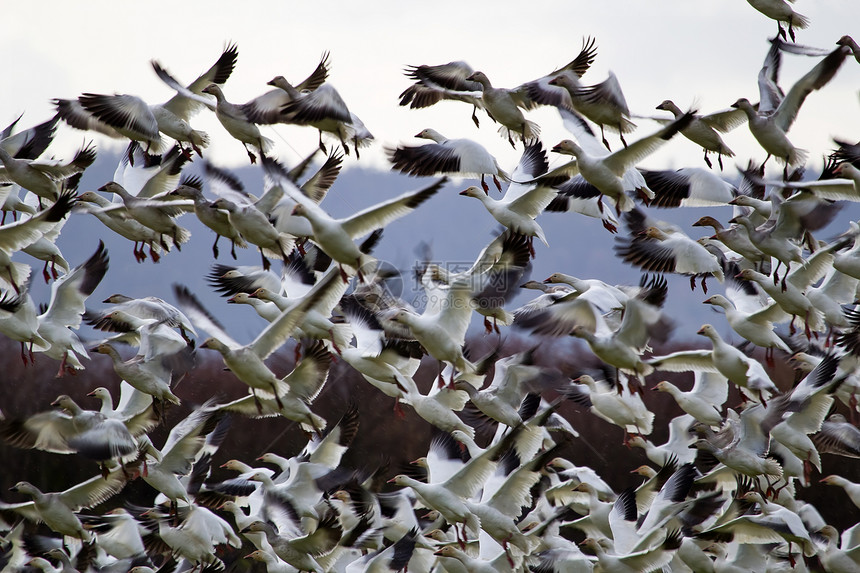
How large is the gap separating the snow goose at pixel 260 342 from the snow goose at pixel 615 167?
97.0 inches

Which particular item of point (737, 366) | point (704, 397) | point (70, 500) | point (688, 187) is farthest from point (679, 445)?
point (70, 500)

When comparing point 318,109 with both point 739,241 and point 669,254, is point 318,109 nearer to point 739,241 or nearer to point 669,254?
point 669,254

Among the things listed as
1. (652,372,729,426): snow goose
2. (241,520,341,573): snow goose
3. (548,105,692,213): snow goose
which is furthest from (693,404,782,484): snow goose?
(241,520,341,573): snow goose

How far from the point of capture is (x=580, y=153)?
8742 mm

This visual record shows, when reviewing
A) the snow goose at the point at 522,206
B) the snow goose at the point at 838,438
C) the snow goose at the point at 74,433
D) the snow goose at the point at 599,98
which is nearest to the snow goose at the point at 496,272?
the snow goose at the point at 522,206

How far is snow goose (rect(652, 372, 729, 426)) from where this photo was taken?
36.3ft

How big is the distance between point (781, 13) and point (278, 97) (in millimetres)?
4609

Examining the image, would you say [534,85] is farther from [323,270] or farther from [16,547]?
[16,547]

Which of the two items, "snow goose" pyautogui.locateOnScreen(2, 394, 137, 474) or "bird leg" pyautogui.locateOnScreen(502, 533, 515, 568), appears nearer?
"snow goose" pyautogui.locateOnScreen(2, 394, 137, 474)

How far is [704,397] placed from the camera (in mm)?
11406

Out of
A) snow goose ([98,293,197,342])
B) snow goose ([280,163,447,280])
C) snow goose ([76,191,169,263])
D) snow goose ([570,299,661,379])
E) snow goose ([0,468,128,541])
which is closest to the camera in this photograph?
snow goose ([280,163,447,280])

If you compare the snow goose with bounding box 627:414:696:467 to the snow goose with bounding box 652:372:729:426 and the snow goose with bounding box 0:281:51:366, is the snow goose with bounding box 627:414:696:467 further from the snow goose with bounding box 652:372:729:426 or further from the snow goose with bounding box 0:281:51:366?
the snow goose with bounding box 0:281:51:366

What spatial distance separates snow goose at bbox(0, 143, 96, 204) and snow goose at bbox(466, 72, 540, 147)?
3.69 meters

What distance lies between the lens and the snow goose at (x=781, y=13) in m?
8.61
